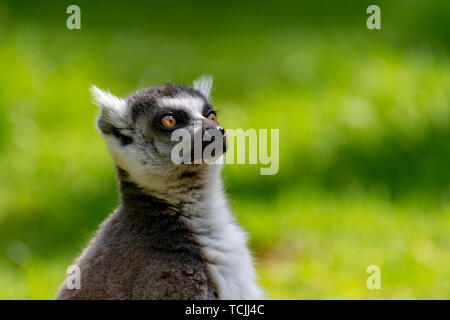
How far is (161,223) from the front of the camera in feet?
11.4

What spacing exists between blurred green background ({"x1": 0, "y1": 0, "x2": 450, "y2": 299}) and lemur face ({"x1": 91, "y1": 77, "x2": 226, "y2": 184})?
1564mm

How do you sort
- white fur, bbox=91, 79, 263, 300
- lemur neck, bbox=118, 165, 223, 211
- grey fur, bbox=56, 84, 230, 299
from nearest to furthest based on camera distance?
grey fur, bbox=56, 84, 230, 299 < white fur, bbox=91, 79, 263, 300 < lemur neck, bbox=118, 165, 223, 211

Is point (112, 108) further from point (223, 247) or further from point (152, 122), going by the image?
point (223, 247)

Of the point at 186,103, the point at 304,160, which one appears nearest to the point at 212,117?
the point at 186,103

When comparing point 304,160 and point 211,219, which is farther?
point 304,160

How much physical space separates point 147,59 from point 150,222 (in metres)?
7.49

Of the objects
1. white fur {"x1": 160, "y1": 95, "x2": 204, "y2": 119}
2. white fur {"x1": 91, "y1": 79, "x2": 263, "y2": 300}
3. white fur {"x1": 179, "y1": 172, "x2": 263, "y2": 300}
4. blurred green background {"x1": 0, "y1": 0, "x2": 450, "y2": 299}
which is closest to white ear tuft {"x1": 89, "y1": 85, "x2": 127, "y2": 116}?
white fur {"x1": 91, "y1": 79, "x2": 263, "y2": 300}

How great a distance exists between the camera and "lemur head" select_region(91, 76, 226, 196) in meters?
3.54

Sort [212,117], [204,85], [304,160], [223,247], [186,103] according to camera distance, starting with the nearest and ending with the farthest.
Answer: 1. [223,247]
2. [186,103]
3. [212,117]
4. [204,85]
5. [304,160]

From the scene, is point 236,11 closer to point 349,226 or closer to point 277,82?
point 277,82

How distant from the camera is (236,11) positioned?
1230 centimetres

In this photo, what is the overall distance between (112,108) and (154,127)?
10.2 inches

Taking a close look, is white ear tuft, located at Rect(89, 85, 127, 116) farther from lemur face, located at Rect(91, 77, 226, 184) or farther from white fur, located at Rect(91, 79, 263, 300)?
white fur, located at Rect(91, 79, 263, 300)

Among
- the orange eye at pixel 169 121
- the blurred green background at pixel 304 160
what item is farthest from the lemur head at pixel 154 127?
the blurred green background at pixel 304 160
